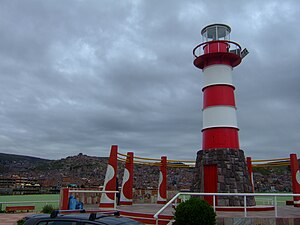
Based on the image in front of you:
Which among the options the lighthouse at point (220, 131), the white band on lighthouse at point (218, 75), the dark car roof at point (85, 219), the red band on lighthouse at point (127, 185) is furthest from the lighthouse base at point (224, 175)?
the dark car roof at point (85, 219)

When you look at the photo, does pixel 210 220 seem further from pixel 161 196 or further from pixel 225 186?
pixel 161 196

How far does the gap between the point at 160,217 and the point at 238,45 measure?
9.22m

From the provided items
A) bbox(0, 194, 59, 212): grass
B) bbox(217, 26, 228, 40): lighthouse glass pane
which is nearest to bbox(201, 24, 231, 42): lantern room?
bbox(217, 26, 228, 40): lighthouse glass pane

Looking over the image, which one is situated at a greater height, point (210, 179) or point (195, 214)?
point (210, 179)

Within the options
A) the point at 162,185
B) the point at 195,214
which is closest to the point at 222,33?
the point at 162,185

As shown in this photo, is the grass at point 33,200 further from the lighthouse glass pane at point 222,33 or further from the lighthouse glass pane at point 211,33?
the lighthouse glass pane at point 222,33

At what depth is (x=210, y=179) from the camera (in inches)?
546

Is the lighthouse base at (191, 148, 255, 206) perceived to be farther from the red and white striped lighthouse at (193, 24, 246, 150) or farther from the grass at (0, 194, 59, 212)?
the grass at (0, 194, 59, 212)

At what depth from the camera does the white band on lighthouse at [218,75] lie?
47.5 ft

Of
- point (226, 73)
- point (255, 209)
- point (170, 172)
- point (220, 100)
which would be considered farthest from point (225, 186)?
point (170, 172)

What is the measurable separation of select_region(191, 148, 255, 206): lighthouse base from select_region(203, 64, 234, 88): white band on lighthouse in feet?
10.6

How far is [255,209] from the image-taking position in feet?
41.2

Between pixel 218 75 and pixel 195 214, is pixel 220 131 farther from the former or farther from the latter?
pixel 195 214

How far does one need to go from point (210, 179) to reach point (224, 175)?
0.73 meters
